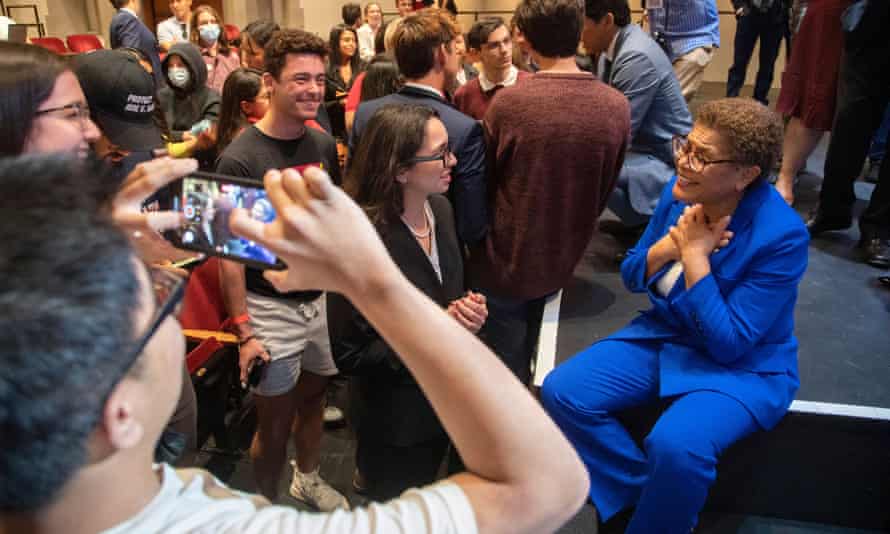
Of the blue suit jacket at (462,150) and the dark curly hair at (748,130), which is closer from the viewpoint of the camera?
the dark curly hair at (748,130)

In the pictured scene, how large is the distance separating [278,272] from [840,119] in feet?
10.4

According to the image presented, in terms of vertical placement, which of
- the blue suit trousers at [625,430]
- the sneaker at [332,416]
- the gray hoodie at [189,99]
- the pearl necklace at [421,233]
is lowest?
the sneaker at [332,416]

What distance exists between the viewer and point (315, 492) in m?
2.24

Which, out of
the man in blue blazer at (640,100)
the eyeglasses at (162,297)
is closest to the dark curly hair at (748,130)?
the man in blue blazer at (640,100)

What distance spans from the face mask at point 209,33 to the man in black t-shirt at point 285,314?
3501 mm

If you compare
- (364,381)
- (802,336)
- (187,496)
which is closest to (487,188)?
(364,381)

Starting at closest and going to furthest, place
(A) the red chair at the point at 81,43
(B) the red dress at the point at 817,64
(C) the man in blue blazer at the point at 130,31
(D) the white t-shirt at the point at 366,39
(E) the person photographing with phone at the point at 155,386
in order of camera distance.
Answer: (E) the person photographing with phone at the point at 155,386 → (B) the red dress at the point at 817,64 → (C) the man in blue blazer at the point at 130,31 → (D) the white t-shirt at the point at 366,39 → (A) the red chair at the point at 81,43

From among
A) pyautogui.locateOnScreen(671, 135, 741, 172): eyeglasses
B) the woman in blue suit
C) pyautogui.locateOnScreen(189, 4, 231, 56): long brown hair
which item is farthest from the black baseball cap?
pyautogui.locateOnScreen(189, 4, 231, 56): long brown hair

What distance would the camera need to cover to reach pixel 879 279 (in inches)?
109

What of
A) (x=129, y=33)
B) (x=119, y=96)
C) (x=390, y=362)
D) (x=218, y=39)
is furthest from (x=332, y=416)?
(x=129, y=33)

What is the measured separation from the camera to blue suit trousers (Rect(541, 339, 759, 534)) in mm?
1763

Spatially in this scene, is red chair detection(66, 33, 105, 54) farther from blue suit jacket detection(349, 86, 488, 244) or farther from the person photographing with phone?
the person photographing with phone

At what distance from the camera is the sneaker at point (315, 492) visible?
223 cm

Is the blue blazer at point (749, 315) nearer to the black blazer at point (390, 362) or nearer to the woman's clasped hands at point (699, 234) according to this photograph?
the woman's clasped hands at point (699, 234)
